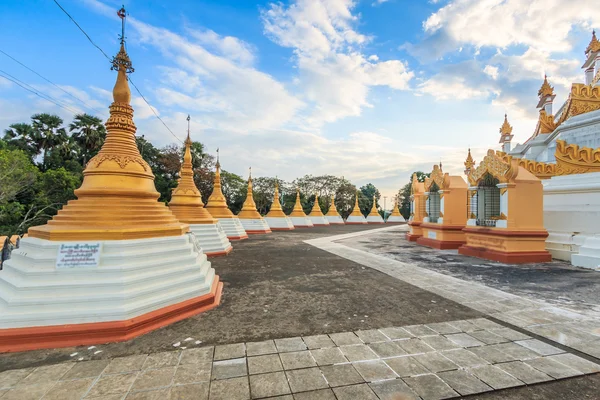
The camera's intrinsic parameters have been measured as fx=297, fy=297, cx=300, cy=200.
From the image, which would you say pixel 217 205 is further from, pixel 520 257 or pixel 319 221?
pixel 319 221

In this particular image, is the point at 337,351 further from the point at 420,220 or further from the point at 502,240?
the point at 420,220

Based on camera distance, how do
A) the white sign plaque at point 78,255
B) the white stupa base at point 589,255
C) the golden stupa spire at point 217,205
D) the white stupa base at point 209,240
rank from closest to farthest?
the white sign plaque at point 78,255, the white stupa base at point 589,255, the white stupa base at point 209,240, the golden stupa spire at point 217,205

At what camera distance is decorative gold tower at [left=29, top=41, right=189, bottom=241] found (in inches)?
172

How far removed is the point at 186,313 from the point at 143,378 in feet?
5.41

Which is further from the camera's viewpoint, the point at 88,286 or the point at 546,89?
the point at 546,89

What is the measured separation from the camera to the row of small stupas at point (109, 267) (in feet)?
11.9

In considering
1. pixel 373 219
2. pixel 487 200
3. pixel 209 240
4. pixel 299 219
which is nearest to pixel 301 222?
pixel 299 219

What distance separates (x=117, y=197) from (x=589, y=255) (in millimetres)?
11573

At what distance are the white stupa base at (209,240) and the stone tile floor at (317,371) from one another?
7232 mm

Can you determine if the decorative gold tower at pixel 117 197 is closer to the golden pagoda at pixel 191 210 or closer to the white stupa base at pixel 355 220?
the golden pagoda at pixel 191 210

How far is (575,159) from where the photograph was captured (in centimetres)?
988

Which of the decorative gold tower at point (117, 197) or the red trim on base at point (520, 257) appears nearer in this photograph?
the decorative gold tower at point (117, 197)

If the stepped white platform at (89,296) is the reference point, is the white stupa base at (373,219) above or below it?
below

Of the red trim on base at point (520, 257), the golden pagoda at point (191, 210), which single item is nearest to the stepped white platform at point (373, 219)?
the red trim on base at point (520, 257)
